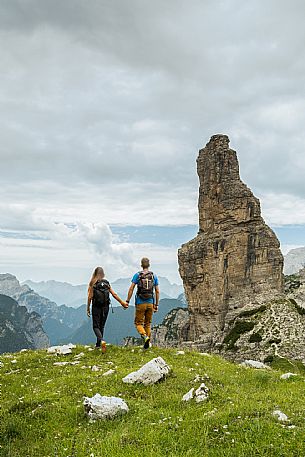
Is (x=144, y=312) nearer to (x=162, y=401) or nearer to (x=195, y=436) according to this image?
(x=162, y=401)

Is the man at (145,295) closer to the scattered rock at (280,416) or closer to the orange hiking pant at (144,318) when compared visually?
the orange hiking pant at (144,318)

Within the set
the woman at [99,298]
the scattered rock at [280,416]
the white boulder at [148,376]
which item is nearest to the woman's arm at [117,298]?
the woman at [99,298]

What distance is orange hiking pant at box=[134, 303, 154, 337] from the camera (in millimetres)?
18859

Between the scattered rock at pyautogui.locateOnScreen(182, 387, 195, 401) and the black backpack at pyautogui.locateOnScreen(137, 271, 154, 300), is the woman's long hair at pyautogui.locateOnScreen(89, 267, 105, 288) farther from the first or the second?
the scattered rock at pyautogui.locateOnScreen(182, 387, 195, 401)

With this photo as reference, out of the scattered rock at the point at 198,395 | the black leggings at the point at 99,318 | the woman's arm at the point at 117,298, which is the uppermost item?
the woman's arm at the point at 117,298

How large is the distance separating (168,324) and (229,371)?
16814 cm

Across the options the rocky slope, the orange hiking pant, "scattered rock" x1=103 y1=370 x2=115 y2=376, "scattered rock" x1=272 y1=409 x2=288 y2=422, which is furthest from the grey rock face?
"scattered rock" x1=272 y1=409 x2=288 y2=422

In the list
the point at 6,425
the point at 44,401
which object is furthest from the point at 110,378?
the point at 6,425

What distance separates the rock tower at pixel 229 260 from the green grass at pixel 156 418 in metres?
88.6

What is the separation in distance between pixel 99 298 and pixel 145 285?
2.29 meters

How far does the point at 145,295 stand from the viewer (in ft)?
61.4

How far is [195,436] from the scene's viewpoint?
8.33 meters

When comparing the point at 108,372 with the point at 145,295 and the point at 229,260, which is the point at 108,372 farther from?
the point at 229,260

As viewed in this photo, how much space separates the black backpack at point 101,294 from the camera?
18078 millimetres
